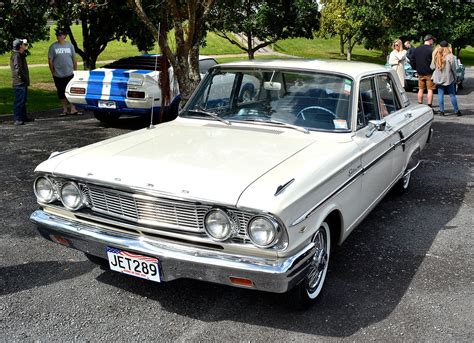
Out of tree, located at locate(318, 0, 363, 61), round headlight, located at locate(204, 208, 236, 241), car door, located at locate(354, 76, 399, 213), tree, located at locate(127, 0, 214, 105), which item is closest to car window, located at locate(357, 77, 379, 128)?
car door, located at locate(354, 76, 399, 213)

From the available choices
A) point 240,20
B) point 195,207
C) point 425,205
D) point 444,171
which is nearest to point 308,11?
point 240,20

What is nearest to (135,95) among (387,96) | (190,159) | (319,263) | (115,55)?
(387,96)

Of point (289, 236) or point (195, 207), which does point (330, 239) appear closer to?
point (289, 236)

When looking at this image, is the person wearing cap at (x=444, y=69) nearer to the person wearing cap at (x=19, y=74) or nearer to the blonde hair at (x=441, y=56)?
the blonde hair at (x=441, y=56)

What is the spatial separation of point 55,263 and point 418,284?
2.95 m

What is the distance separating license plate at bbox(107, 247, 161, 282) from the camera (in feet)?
10.7

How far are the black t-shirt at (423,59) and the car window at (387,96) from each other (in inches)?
303

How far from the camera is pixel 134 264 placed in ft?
11.0

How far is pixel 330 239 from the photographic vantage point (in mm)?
3854

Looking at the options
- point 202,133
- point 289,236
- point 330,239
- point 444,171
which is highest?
point 202,133

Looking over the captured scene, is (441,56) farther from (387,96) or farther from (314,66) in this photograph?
(314,66)

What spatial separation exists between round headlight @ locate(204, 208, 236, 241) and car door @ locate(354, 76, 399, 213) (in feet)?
5.01

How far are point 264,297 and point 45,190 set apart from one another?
5.77 ft

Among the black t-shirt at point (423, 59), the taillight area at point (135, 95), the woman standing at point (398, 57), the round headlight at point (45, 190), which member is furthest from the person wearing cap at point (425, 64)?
the round headlight at point (45, 190)
